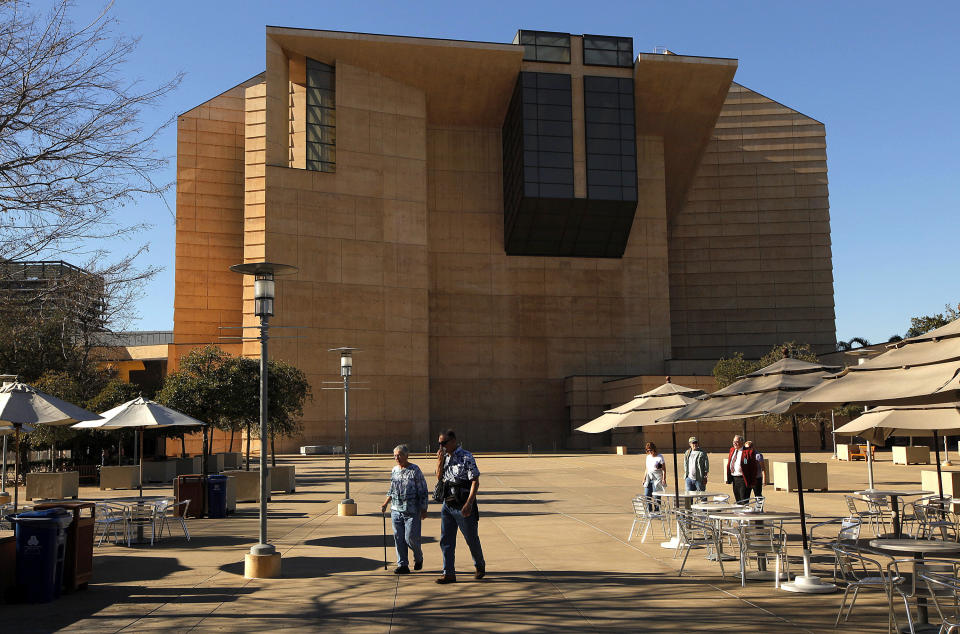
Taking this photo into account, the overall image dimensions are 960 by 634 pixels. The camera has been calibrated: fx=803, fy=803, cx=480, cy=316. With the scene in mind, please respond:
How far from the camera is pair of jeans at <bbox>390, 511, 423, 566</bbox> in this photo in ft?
31.4

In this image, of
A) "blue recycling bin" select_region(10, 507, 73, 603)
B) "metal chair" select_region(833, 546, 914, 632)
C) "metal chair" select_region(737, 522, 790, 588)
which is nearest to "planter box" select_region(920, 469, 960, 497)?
"metal chair" select_region(833, 546, 914, 632)

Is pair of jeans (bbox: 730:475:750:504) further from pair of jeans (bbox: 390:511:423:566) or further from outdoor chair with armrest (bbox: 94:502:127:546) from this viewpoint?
outdoor chair with armrest (bbox: 94:502:127:546)

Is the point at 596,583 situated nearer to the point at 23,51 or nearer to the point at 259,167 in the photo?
the point at 23,51

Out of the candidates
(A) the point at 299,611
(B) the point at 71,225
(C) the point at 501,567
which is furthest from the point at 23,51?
(C) the point at 501,567

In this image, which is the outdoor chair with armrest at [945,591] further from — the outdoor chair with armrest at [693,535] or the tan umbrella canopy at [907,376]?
the outdoor chair with armrest at [693,535]

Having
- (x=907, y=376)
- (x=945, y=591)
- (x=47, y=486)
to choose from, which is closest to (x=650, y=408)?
(x=945, y=591)

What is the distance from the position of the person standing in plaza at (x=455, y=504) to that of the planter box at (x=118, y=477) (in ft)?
57.2

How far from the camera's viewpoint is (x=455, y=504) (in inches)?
355

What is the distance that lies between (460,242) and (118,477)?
1380 inches

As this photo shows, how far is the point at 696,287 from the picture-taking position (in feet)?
208

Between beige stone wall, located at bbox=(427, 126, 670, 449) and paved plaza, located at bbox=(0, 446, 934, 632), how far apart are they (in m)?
40.5

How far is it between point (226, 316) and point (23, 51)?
50.9 meters

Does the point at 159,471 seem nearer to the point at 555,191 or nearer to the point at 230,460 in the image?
the point at 230,460

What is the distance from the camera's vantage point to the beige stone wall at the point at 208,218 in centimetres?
5712
